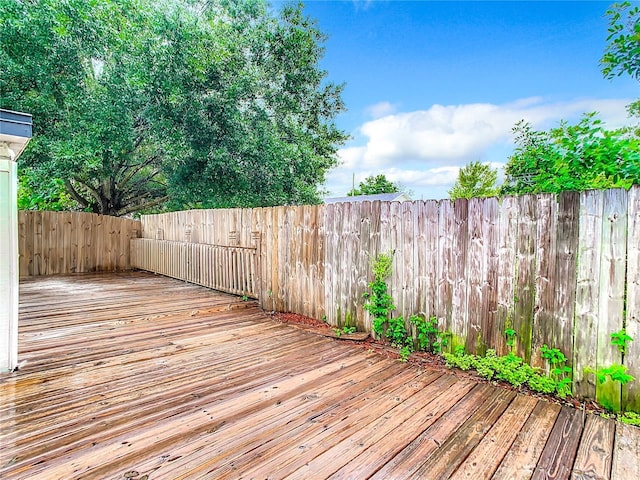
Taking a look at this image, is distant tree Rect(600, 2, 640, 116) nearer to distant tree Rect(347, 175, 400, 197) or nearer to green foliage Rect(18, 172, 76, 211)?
green foliage Rect(18, 172, 76, 211)

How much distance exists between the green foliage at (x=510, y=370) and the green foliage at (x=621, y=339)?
346 mm

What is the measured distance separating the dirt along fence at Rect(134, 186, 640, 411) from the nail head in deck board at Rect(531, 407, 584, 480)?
1.08 feet

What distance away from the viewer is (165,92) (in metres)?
8.19

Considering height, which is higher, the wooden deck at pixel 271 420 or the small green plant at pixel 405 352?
the small green plant at pixel 405 352

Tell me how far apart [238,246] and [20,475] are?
434cm

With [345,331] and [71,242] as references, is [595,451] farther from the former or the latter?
[71,242]

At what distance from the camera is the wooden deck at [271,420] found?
5.29 feet

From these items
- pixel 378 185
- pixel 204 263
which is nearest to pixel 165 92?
pixel 204 263

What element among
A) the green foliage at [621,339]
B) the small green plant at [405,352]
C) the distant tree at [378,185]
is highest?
the distant tree at [378,185]

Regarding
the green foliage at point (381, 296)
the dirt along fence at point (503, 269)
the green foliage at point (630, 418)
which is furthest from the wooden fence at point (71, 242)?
the green foliage at point (630, 418)

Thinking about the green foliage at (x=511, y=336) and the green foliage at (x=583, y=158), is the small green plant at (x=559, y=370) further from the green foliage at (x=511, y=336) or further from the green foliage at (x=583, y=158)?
the green foliage at (x=583, y=158)

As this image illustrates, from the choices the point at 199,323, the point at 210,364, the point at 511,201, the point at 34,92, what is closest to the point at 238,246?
the point at 199,323

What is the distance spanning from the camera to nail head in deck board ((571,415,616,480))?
5.16 feet

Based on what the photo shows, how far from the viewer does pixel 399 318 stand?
3266mm
